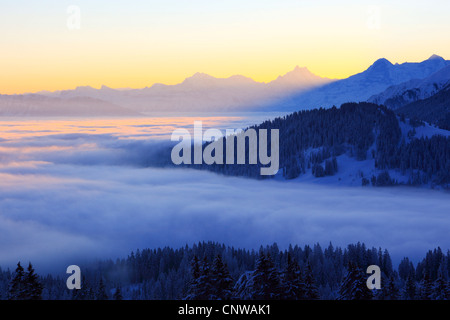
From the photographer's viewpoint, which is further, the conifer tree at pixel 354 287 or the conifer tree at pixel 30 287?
the conifer tree at pixel 354 287

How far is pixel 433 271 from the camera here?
441ft

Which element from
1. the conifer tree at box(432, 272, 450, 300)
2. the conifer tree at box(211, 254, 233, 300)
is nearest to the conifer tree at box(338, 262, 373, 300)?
the conifer tree at box(432, 272, 450, 300)

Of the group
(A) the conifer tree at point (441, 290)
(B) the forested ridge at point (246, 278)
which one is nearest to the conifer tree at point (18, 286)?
(B) the forested ridge at point (246, 278)

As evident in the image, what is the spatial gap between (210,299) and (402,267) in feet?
357

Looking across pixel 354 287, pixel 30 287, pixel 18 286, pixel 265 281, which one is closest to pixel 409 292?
pixel 354 287

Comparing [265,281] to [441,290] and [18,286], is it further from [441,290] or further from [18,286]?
[441,290]

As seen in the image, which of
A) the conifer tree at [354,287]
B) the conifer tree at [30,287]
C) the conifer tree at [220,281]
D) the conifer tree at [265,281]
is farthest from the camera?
the conifer tree at [354,287]

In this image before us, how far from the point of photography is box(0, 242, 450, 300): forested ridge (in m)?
49.0

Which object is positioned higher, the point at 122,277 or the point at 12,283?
the point at 12,283

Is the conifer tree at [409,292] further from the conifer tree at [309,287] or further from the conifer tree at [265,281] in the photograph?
the conifer tree at [265,281]

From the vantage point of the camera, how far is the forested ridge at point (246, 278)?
161ft
